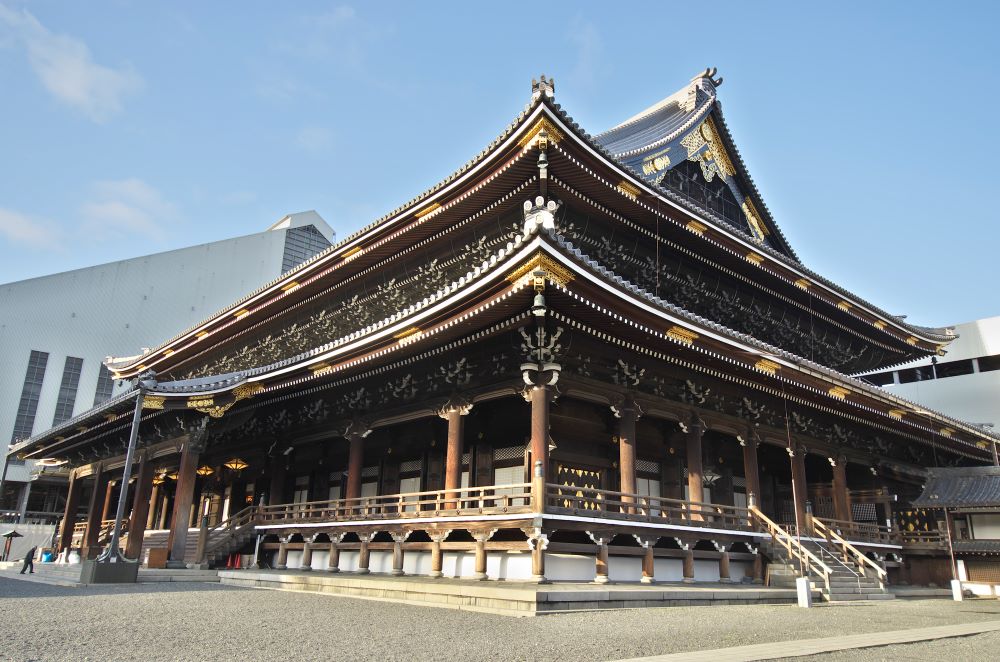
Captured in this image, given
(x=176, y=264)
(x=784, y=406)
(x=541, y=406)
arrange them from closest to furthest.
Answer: (x=541, y=406) < (x=784, y=406) < (x=176, y=264)

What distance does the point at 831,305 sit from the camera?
79.9ft

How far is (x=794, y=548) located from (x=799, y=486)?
3670 mm

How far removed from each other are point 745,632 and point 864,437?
57.2ft

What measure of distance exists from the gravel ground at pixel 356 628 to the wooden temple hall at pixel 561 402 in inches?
118

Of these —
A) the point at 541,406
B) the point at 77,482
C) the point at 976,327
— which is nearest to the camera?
the point at 541,406

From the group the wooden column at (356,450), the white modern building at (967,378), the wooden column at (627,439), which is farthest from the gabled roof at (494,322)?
the white modern building at (967,378)

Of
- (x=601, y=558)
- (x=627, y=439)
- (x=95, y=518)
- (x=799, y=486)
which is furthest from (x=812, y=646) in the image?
(x=95, y=518)

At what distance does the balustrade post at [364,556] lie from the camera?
58.1ft

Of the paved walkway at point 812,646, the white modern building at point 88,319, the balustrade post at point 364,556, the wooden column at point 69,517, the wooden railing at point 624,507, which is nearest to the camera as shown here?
the paved walkway at point 812,646

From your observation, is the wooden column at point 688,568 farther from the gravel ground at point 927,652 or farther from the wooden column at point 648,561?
the gravel ground at point 927,652

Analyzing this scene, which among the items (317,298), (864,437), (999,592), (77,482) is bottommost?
(999,592)

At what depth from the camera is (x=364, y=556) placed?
17.8 m

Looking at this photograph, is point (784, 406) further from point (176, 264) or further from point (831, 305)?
point (176, 264)

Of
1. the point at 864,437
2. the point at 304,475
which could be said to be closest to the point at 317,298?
the point at 304,475
